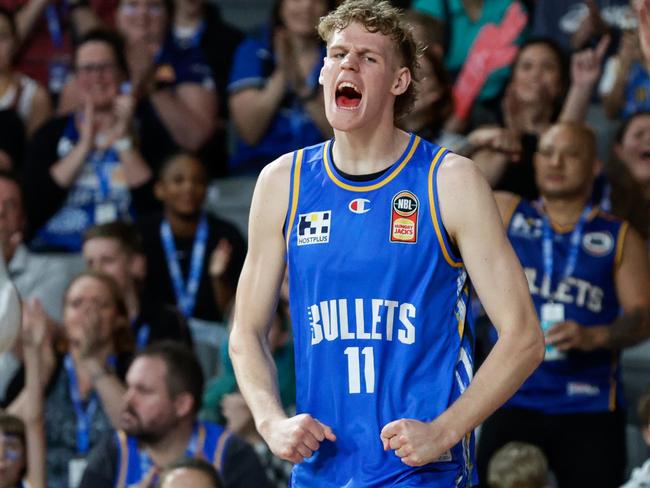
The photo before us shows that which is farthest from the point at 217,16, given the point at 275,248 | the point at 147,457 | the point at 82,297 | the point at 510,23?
the point at 275,248

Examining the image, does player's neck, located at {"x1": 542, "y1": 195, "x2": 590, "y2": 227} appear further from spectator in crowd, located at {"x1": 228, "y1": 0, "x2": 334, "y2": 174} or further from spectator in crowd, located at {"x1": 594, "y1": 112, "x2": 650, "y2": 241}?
spectator in crowd, located at {"x1": 228, "y1": 0, "x2": 334, "y2": 174}

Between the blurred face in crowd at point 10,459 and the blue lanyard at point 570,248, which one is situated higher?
the blue lanyard at point 570,248

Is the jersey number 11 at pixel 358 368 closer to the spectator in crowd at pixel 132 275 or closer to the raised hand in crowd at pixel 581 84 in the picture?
the spectator in crowd at pixel 132 275

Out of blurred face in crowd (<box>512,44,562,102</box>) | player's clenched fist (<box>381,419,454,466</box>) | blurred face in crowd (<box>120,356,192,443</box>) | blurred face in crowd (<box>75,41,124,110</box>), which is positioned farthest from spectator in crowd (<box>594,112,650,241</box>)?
player's clenched fist (<box>381,419,454,466</box>)

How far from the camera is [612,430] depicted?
22.5ft

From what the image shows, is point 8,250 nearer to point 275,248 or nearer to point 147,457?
point 147,457

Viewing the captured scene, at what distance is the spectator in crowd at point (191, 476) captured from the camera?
612 cm

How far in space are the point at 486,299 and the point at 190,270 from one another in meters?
4.60

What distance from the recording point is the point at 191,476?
614 cm

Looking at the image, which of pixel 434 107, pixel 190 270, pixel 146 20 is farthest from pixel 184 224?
pixel 434 107

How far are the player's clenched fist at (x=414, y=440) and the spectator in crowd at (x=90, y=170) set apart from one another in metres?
5.23

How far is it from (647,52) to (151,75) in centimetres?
561

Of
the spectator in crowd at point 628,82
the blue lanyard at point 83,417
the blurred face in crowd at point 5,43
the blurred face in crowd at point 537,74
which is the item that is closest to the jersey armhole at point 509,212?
the blurred face in crowd at point 537,74

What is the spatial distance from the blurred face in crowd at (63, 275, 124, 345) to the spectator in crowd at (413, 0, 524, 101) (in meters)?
2.92
